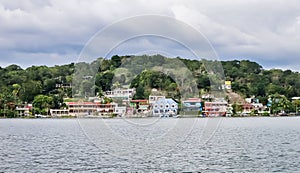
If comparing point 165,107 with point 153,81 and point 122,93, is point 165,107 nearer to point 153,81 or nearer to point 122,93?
point 122,93

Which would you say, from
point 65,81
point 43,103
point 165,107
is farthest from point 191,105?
point 65,81

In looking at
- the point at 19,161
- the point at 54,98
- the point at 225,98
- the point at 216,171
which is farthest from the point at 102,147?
the point at 225,98

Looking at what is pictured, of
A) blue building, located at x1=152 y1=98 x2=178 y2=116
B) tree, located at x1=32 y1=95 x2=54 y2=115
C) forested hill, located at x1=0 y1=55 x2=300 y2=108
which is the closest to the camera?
blue building, located at x1=152 y1=98 x2=178 y2=116

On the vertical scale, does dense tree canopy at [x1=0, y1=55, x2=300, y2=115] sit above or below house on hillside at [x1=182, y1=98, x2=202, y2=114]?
above

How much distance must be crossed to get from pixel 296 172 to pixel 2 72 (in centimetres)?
13500

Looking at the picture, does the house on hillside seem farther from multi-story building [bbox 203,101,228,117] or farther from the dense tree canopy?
multi-story building [bbox 203,101,228,117]

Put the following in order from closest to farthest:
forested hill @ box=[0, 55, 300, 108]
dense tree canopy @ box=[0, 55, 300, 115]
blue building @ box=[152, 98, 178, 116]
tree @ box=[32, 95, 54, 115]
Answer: dense tree canopy @ box=[0, 55, 300, 115] < blue building @ box=[152, 98, 178, 116] < tree @ box=[32, 95, 54, 115] < forested hill @ box=[0, 55, 300, 108]

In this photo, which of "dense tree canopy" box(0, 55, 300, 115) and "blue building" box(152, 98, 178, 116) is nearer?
"dense tree canopy" box(0, 55, 300, 115)

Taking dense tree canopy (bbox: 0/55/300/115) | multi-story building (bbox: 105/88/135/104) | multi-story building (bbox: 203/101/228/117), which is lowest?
multi-story building (bbox: 203/101/228/117)

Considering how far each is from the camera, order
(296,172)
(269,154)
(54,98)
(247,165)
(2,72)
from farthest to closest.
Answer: (2,72) < (54,98) < (269,154) < (247,165) < (296,172)

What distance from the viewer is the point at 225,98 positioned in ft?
419

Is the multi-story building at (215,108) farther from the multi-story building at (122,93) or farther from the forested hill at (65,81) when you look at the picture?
the multi-story building at (122,93)

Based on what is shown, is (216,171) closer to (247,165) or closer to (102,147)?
(247,165)

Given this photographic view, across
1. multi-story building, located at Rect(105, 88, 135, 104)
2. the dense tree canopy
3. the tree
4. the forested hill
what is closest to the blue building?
the dense tree canopy
